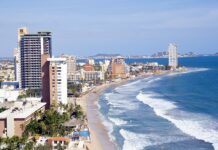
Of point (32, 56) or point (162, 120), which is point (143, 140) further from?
point (32, 56)

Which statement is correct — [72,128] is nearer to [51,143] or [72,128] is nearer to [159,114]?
[51,143]

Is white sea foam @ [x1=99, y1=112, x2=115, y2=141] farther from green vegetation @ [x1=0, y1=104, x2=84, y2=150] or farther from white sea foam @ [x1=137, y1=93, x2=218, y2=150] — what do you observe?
white sea foam @ [x1=137, y1=93, x2=218, y2=150]

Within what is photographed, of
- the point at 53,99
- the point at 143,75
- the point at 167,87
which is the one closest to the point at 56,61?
the point at 53,99

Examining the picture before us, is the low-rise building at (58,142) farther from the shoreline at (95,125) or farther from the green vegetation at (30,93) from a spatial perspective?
the green vegetation at (30,93)

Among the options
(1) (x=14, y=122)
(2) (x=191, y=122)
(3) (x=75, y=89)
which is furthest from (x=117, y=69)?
(1) (x=14, y=122)

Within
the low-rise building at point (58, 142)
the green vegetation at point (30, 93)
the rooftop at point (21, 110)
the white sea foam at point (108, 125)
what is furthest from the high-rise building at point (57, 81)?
the low-rise building at point (58, 142)
